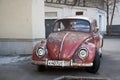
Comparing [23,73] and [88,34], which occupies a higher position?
[88,34]

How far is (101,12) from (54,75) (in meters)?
23.6

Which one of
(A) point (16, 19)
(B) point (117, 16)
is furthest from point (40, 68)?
(B) point (117, 16)

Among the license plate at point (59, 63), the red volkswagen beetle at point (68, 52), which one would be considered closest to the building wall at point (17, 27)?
the red volkswagen beetle at point (68, 52)

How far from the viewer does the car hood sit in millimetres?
9484

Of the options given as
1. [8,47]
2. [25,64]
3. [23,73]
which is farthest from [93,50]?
[8,47]

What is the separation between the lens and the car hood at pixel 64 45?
9.48 m

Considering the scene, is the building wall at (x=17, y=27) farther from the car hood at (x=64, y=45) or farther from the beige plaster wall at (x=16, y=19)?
the car hood at (x=64, y=45)

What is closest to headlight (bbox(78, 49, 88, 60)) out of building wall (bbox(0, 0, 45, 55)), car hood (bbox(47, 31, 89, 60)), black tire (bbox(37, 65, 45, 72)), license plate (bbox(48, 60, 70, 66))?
car hood (bbox(47, 31, 89, 60))

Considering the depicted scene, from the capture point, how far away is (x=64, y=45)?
31.9 feet

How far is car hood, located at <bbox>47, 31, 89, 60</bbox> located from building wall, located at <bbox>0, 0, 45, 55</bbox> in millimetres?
4178

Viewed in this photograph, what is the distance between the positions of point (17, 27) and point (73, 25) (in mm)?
4102

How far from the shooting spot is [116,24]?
120ft

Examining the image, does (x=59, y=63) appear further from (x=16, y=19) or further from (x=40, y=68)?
(x=16, y=19)

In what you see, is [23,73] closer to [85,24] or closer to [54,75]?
[54,75]
